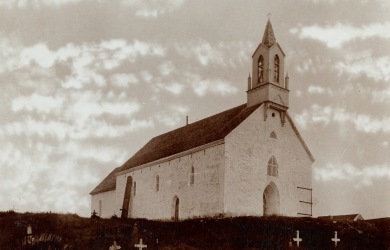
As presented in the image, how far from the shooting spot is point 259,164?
39.7m

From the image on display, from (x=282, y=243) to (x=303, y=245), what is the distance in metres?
1.43

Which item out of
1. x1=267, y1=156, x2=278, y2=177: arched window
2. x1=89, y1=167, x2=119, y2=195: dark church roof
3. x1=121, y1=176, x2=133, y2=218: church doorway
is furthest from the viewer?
x1=89, y1=167, x2=119, y2=195: dark church roof

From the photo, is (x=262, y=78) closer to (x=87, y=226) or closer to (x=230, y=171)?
(x=230, y=171)

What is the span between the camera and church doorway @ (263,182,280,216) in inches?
1605

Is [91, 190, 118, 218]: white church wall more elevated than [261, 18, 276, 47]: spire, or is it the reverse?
[261, 18, 276, 47]: spire

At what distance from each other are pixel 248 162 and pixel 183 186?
250 inches

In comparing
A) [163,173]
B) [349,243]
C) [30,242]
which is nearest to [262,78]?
[163,173]

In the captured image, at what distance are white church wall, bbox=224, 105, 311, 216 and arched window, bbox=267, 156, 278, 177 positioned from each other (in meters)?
0.27

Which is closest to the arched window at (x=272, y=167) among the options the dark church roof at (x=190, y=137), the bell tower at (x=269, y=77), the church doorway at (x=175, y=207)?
the bell tower at (x=269, y=77)

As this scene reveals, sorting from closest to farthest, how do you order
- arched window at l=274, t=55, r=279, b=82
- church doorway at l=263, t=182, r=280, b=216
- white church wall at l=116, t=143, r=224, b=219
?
1. white church wall at l=116, t=143, r=224, b=219
2. church doorway at l=263, t=182, r=280, b=216
3. arched window at l=274, t=55, r=279, b=82

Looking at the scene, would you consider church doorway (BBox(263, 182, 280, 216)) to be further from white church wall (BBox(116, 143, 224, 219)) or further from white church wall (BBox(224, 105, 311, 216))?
white church wall (BBox(116, 143, 224, 219))

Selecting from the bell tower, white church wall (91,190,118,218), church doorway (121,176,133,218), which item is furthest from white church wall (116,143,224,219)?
white church wall (91,190,118,218)

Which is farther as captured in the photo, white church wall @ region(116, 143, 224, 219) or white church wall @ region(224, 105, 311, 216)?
white church wall @ region(116, 143, 224, 219)

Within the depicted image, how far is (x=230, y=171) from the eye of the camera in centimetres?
3825
